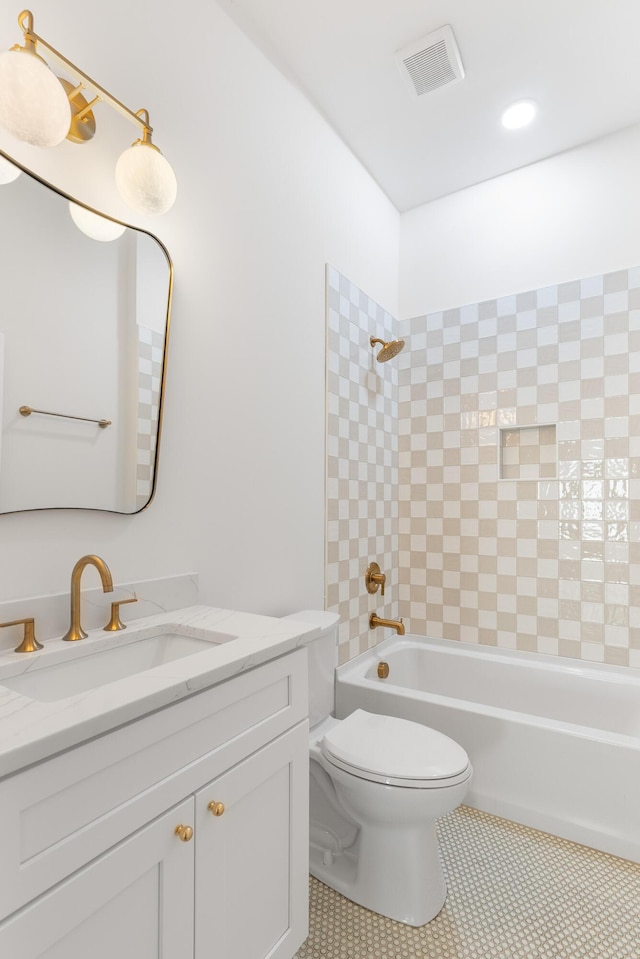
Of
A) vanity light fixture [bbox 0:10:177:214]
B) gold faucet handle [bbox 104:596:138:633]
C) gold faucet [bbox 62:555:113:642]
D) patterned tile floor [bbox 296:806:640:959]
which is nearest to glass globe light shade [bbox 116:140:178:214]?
vanity light fixture [bbox 0:10:177:214]

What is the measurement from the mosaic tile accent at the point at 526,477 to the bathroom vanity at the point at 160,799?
1.59 m

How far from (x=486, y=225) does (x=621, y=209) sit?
2.01 feet

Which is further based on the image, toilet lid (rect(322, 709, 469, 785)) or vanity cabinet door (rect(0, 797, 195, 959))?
toilet lid (rect(322, 709, 469, 785))

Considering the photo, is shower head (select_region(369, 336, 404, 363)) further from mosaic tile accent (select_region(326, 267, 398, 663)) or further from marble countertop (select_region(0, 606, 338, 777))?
marble countertop (select_region(0, 606, 338, 777))

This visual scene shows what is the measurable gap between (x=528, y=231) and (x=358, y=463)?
1450mm

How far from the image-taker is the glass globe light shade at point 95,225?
46.6 inches

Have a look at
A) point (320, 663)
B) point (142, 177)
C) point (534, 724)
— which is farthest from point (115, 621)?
point (534, 724)

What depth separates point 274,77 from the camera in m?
1.89

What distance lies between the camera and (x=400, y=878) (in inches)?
57.2

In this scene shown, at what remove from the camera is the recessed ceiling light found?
6.95 feet

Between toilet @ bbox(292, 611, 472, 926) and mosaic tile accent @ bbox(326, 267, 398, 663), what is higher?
mosaic tile accent @ bbox(326, 267, 398, 663)

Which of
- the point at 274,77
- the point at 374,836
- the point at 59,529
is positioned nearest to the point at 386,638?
the point at 374,836

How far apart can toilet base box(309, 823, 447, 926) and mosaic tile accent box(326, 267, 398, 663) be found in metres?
0.78

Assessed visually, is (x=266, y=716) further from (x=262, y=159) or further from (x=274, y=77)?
(x=274, y=77)
